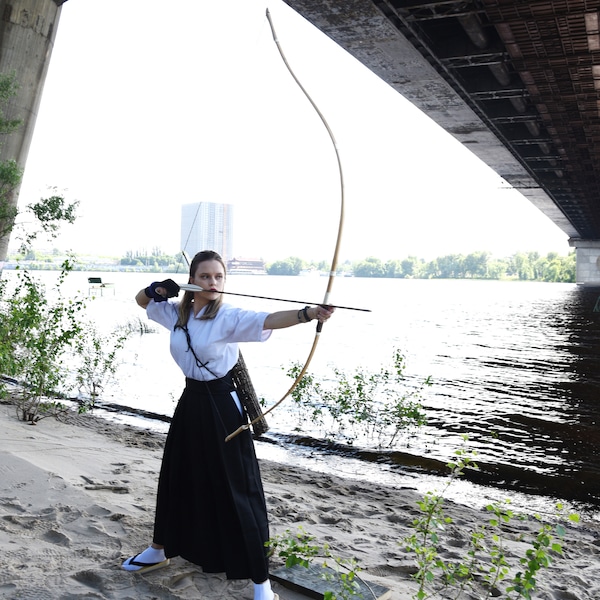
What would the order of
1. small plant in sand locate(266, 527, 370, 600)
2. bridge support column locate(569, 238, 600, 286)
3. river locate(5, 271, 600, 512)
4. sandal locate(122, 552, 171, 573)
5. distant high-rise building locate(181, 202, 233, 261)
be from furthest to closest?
1. bridge support column locate(569, 238, 600, 286)
2. river locate(5, 271, 600, 512)
3. distant high-rise building locate(181, 202, 233, 261)
4. sandal locate(122, 552, 171, 573)
5. small plant in sand locate(266, 527, 370, 600)

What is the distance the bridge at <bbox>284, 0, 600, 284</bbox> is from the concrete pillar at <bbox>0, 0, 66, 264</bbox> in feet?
17.5

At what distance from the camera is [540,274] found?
13125 cm

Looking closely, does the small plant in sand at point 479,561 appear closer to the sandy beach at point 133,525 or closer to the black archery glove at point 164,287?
the sandy beach at point 133,525

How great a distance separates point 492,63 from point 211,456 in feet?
44.0

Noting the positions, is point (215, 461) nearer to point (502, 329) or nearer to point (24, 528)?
point (24, 528)

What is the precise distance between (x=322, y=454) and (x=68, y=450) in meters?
3.27

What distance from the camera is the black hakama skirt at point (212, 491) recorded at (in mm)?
3305

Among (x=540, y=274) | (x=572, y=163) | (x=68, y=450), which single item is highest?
(x=540, y=274)

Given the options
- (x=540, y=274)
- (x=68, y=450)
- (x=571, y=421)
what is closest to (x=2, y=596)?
(x=68, y=450)

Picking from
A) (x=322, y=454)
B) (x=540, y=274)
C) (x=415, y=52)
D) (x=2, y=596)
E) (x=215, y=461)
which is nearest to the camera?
(x=2, y=596)

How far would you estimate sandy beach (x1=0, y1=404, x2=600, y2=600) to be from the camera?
3.45 metres

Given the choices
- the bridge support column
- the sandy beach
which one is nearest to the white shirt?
the sandy beach

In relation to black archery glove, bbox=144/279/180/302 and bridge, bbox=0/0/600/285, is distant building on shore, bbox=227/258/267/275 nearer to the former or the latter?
black archery glove, bbox=144/279/180/302

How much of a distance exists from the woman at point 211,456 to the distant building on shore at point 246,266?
0.43m
